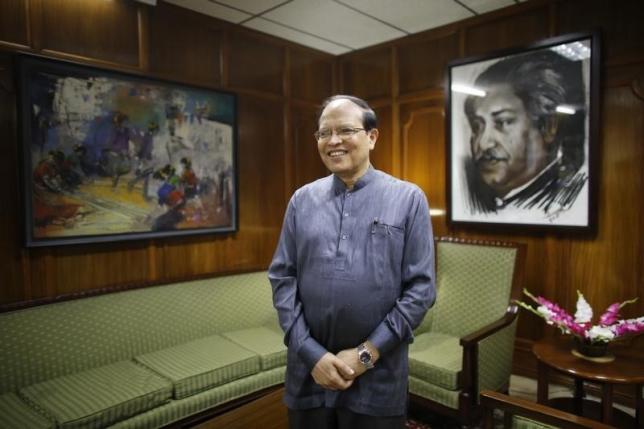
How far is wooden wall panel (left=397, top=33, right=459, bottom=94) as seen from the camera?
3.42m

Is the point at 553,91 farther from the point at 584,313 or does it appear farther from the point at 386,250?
the point at 386,250

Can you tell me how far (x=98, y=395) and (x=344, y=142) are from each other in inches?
66.4

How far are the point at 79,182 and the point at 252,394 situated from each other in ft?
5.14

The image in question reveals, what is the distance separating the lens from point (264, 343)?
9.07 ft

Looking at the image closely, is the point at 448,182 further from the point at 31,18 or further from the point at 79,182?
the point at 31,18

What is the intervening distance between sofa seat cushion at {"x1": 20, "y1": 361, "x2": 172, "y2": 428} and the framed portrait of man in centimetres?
239

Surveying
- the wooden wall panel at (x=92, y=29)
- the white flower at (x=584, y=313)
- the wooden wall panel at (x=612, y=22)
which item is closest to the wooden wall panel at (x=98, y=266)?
the wooden wall panel at (x=92, y=29)


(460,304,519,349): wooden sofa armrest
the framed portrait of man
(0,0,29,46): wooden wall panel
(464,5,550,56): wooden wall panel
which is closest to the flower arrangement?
(460,304,519,349): wooden sofa armrest

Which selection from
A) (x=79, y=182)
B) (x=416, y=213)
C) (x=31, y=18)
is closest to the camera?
(x=416, y=213)

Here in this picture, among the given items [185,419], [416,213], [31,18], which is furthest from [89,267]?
[416,213]

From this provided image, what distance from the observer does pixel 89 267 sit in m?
2.64

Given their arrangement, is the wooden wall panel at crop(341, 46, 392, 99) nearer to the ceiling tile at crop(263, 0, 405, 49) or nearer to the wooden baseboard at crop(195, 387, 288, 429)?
the ceiling tile at crop(263, 0, 405, 49)

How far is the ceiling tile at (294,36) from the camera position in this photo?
3.30 m

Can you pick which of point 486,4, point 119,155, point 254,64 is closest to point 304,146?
point 254,64
